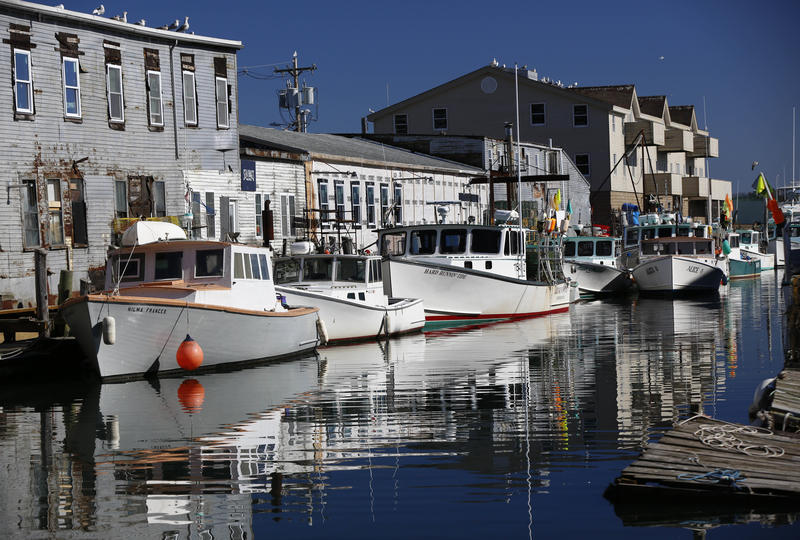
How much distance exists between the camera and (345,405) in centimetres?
1836

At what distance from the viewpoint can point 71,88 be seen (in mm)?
32656

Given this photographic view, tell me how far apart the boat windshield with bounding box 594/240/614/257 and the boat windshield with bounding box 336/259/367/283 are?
917 inches

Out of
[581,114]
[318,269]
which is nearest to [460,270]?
[318,269]

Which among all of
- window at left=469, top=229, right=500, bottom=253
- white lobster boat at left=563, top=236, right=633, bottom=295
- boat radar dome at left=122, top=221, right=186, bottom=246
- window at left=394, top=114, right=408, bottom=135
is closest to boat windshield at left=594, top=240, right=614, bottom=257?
white lobster boat at left=563, top=236, right=633, bottom=295

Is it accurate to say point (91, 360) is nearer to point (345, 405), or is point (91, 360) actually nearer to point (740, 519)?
point (345, 405)

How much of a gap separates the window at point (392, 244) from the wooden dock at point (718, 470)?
2400cm

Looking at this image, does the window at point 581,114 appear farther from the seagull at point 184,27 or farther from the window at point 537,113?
the seagull at point 184,27

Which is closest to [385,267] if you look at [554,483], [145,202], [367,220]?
[145,202]

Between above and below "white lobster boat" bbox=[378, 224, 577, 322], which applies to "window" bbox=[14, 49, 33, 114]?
above

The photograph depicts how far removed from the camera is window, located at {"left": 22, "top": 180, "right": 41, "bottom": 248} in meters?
31.0

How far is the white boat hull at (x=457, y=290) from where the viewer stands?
33375mm

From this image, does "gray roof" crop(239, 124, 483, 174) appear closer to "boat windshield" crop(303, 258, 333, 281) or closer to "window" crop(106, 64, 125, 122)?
"window" crop(106, 64, 125, 122)

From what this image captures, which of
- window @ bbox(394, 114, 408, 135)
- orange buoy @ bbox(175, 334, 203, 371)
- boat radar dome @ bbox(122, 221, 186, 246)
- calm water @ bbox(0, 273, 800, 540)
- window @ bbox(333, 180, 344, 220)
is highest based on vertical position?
window @ bbox(394, 114, 408, 135)

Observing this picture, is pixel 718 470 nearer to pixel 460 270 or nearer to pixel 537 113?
pixel 460 270
